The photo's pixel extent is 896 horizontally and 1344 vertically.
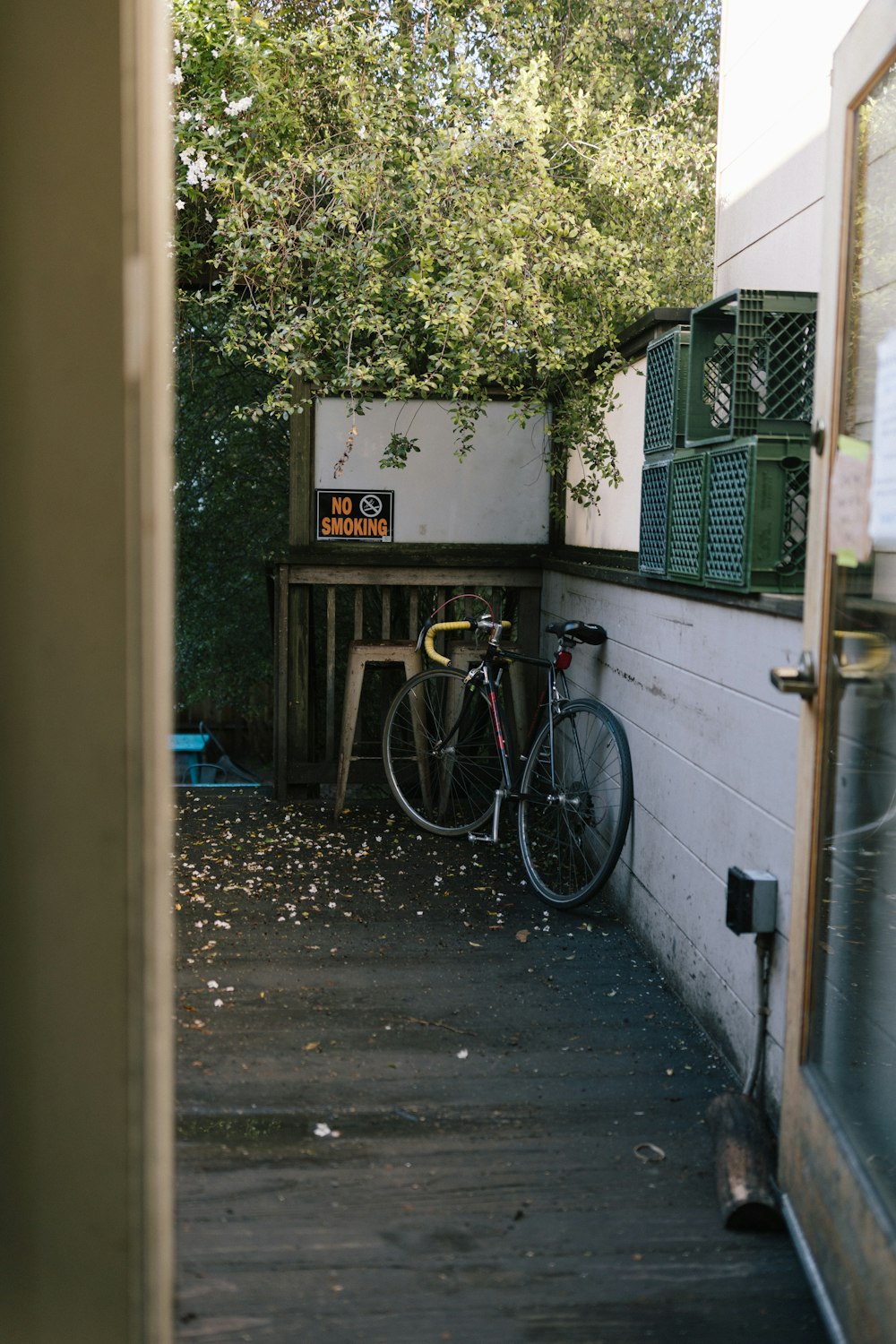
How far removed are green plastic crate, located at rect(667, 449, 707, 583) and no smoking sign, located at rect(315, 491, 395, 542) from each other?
2.56 m

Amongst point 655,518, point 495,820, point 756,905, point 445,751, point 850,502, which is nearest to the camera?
point 850,502

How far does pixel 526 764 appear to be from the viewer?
4.70m

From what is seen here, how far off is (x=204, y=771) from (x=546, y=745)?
542 cm

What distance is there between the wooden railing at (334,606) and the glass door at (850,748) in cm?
351

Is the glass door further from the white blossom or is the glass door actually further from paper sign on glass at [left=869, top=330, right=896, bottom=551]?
the white blossom

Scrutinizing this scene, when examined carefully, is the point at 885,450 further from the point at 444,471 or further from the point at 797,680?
the point at 444,471

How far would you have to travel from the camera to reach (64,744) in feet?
3.89

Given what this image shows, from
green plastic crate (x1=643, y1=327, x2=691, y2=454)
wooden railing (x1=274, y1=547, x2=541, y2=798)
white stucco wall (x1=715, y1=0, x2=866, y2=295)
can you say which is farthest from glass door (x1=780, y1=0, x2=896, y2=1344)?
wooden railing (x1=274, y1=547, x2=541, y2=798)

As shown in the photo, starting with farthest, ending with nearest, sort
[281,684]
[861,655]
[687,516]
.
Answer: [281,684] → [687,516] → [861,655]

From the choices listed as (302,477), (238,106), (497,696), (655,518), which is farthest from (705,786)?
(238,106)

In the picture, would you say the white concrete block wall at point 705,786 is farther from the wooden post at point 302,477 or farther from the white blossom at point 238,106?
the white blossom at point 238,106

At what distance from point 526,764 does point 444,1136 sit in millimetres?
2146

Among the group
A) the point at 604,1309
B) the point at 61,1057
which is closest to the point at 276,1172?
the point at 604,1309

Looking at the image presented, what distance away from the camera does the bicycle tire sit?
17.9 feet
